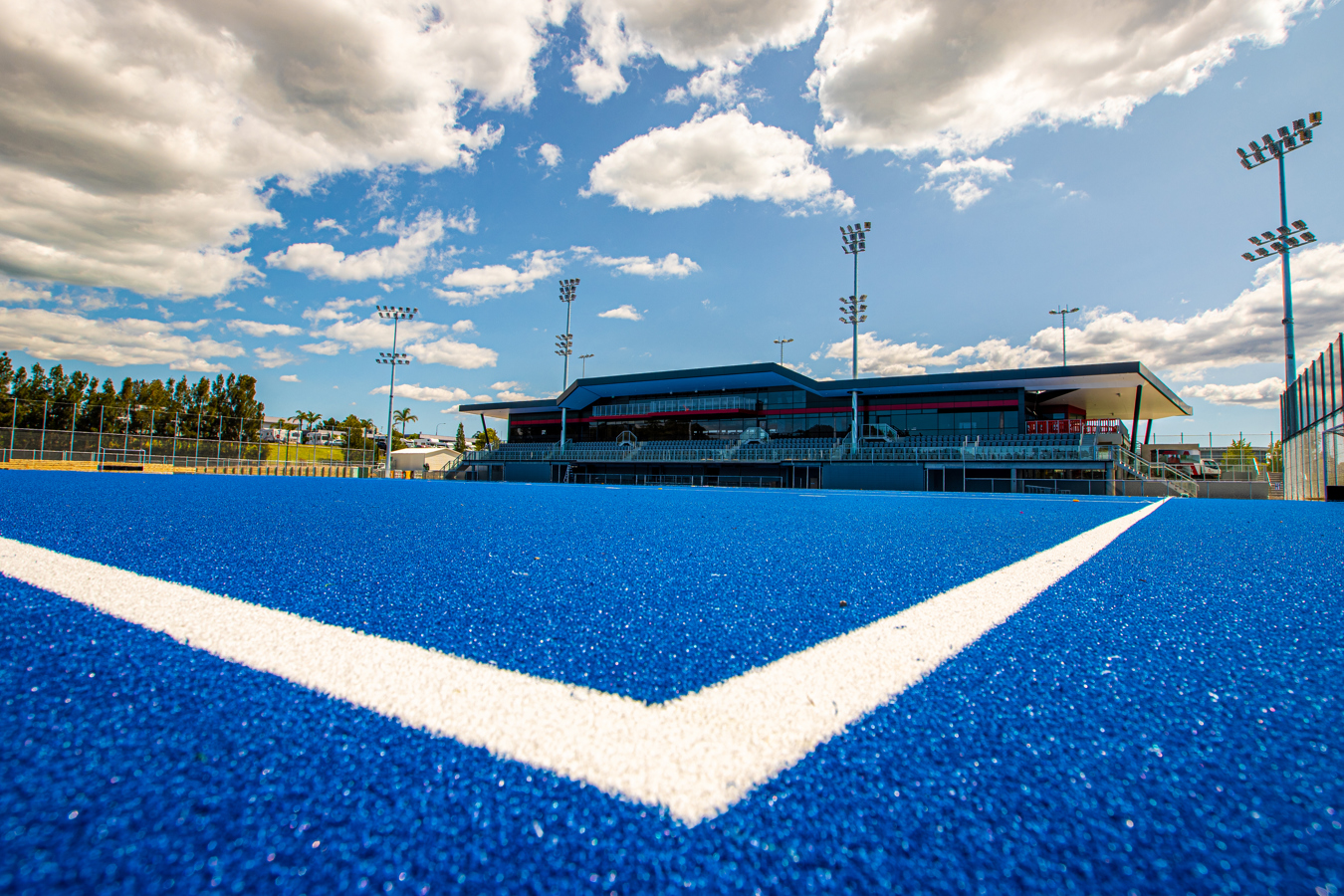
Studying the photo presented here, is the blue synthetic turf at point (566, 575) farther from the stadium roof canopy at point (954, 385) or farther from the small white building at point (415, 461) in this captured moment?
the small white building at point (415, 461)

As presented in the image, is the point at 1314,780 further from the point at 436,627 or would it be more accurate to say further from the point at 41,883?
the point at 436,627

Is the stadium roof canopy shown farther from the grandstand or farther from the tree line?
the tree line

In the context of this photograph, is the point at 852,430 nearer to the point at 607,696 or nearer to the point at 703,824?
the point at 607,696

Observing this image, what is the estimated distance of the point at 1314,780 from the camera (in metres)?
0.75

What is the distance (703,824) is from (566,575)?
1.58 meters

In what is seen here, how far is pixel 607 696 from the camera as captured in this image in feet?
3.24

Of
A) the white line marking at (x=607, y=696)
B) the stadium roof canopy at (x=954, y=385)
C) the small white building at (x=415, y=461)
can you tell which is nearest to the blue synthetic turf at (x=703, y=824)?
the white line marking at (x=607, y=696)

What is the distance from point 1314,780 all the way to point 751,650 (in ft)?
2.76

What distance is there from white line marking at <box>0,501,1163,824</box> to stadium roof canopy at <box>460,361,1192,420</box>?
3083cm

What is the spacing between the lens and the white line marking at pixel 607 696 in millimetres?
766

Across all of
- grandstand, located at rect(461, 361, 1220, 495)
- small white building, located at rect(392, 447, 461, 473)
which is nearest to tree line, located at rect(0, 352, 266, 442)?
small white building, located at rect(392, 447, 461, 473)

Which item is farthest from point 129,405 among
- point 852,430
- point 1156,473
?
point 1156,473

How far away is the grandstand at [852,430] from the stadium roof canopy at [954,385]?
0.27 feet

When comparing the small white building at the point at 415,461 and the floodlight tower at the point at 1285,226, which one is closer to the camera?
the floodlight tower at the point at 1285,226
